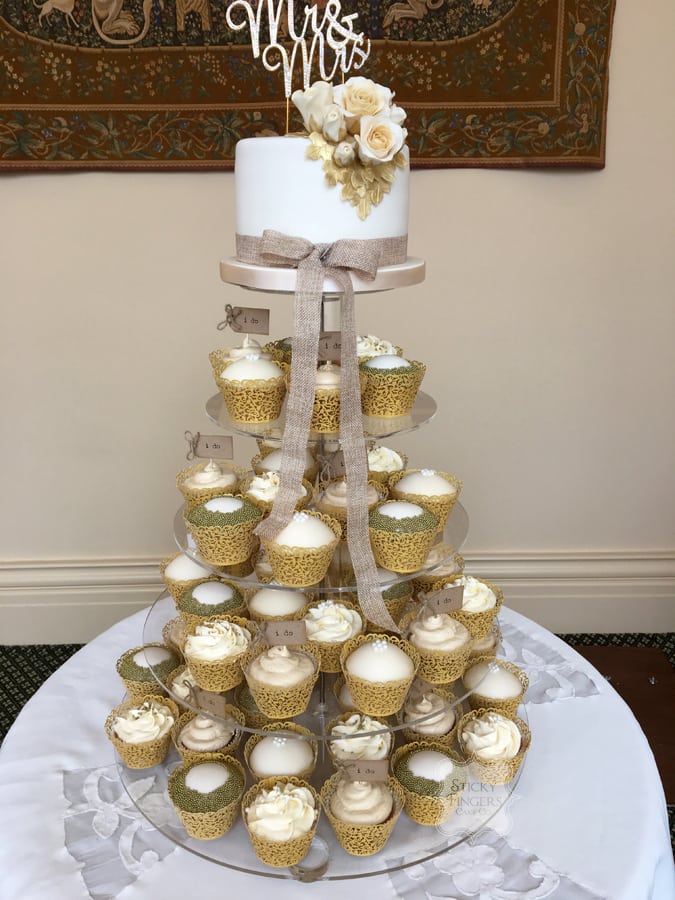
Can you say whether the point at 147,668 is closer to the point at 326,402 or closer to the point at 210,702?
the point at 210,702

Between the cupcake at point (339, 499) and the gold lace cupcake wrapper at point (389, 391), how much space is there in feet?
0.54

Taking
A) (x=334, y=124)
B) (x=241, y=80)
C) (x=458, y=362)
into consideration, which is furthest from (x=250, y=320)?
(x=458, y=362)

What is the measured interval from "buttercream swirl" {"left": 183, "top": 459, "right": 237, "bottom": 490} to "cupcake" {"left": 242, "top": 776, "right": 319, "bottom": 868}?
2.09 feet

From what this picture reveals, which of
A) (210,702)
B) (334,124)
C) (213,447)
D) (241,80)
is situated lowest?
(210,702)

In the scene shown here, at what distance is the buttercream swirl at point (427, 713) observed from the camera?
4.92 feet

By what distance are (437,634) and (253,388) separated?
0.63 metres

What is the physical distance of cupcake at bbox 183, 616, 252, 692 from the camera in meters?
1.41

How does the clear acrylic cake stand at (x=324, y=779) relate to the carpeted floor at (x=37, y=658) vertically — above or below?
above

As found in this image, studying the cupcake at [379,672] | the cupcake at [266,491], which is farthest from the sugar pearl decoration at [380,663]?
the cupcake at [266,491]

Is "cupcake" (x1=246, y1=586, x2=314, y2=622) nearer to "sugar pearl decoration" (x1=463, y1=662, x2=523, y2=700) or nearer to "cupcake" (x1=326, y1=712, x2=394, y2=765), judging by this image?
"cupcake" (x1=326, y1=712, x2=394, y2=765)

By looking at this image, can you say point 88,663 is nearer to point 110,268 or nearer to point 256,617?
point 256,617

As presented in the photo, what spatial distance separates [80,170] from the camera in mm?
2383

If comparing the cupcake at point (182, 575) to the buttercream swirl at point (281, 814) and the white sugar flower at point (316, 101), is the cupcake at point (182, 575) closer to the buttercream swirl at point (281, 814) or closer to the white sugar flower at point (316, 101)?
the buttercream swirl at point (281, 814)

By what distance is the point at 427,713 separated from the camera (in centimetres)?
148
